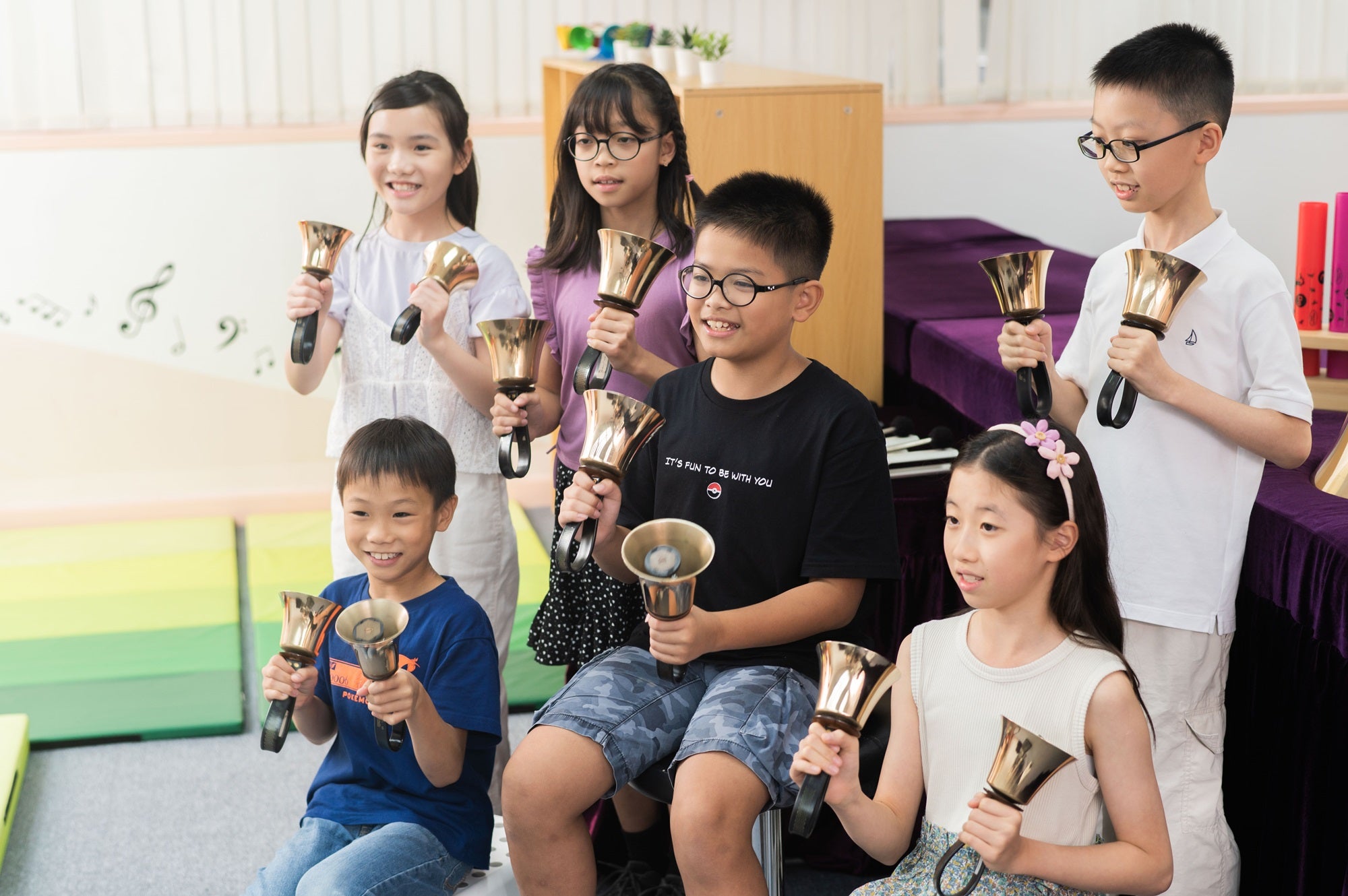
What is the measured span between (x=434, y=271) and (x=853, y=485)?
2.85ft

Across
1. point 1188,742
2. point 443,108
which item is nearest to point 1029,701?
point 1188,742

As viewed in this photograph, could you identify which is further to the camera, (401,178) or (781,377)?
(401,178)

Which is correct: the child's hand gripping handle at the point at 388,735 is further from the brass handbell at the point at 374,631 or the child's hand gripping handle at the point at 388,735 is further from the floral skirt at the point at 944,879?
the floral skirt at the point at 944,879

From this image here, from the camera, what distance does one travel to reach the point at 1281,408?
1.87m

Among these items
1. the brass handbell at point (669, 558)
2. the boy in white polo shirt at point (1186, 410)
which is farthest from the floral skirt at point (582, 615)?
the boy in white polo shirt at point (1186, 410)

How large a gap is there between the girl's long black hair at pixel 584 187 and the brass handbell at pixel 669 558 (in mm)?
843

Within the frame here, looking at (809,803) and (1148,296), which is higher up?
(1148,296)

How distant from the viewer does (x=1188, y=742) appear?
2053 mm

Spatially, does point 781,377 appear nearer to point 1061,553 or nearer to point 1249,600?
point 1061,553

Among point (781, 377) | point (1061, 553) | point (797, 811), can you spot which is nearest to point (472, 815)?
point (797, 811)

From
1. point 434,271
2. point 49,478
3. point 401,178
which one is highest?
point 401,178

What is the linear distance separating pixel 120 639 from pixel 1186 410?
2982 millimetres

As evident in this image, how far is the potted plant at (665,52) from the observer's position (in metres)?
3.91

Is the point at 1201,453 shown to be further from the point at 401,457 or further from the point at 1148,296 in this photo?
the point at 401,457
